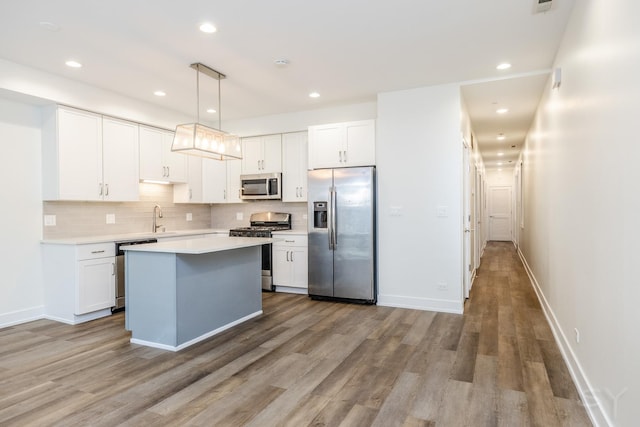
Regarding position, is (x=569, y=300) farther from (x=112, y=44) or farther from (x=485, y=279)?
(x=112, y=44)

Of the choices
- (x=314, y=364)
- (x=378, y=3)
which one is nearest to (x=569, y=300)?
(x=314, y=364)

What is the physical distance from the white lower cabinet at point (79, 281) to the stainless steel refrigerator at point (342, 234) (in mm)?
2442

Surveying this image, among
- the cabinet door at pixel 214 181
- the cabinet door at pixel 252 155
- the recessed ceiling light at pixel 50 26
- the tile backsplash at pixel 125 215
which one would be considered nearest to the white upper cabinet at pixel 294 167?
the cabinet door at pixel 252 155

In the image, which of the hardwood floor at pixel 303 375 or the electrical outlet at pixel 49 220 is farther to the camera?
the electrical outlet at pixel 49 220

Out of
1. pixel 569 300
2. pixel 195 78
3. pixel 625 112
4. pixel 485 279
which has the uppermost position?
pixel 195 78

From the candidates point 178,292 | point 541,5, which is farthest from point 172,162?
point 541,5

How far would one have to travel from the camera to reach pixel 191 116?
233 inches

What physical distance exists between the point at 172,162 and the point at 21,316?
2.63 meters

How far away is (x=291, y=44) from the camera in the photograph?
3.38 m

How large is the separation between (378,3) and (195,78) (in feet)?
7.68

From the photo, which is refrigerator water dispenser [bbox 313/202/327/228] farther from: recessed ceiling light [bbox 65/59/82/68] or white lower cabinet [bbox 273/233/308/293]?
recessed ceiling light [bbox 65/59/82/68]

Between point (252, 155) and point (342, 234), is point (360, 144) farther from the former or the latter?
point (252, 155)

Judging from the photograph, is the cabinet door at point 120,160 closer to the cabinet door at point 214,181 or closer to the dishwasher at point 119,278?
the dishwasher at point 119,278

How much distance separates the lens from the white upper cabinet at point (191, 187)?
19.4 ft
